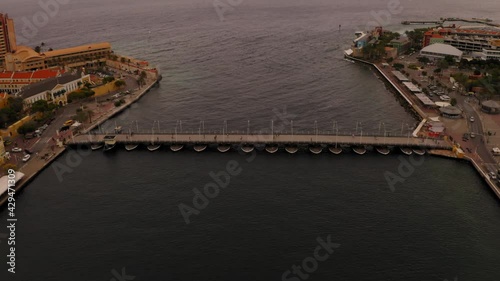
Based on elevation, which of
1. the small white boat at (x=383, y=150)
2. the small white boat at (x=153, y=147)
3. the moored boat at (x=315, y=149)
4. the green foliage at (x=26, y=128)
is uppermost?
the green foliage at (x=26, y=128)

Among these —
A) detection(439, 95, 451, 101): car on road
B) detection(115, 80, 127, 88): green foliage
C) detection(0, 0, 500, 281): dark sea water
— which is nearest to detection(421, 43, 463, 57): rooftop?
detection(439, 95, 451, 101): car on road

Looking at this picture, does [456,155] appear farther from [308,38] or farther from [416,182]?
[308,38]

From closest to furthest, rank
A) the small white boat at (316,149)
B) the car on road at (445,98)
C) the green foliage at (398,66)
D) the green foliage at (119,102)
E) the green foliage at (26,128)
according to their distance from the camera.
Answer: the small white boat at (316,149)
the green foliage at (26,128)
the car on road at (445,98)
the green foliage at (119,102)
the green foliage at (398,66)

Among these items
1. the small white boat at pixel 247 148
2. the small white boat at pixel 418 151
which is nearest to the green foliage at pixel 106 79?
the small white boat at pixel 247 148

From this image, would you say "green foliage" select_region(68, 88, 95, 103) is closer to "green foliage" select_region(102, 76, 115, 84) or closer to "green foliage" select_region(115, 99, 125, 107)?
"green foliage" select_region(102, 76, 115, 84)

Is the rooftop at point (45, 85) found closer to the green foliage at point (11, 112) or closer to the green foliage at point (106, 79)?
the green foliage at point (11, 112)

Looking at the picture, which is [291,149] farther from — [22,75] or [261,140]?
[22,75]
